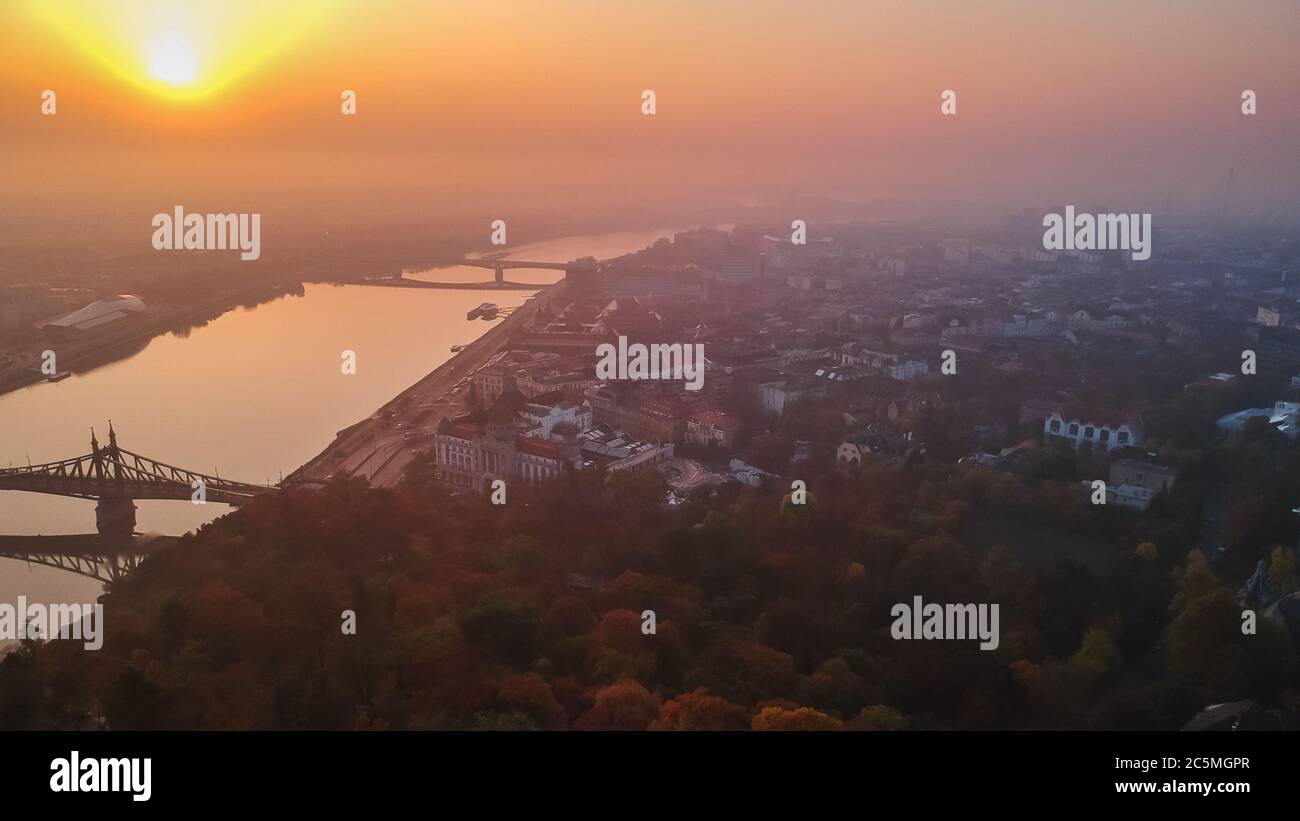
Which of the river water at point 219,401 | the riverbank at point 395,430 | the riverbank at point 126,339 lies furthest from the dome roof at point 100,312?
the riverbank at point 395,430

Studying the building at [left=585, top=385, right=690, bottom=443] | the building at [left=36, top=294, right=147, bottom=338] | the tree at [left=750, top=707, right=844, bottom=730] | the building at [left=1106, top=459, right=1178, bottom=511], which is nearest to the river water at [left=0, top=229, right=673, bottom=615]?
the building at [left=36, top=294, right=147, bottom=338]

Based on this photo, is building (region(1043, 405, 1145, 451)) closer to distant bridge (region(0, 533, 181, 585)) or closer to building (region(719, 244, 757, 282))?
distant bridge (region(0, 533, 181, 585))

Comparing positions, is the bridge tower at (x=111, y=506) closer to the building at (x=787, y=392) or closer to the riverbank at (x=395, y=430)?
the riverbank at (x=395, y=430)

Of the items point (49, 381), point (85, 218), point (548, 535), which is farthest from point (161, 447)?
point (85, 218)

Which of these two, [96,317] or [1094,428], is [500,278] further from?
[1094,428]

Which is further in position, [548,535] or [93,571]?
[93,571]

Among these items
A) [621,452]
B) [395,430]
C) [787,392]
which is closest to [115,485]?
[395,430]
